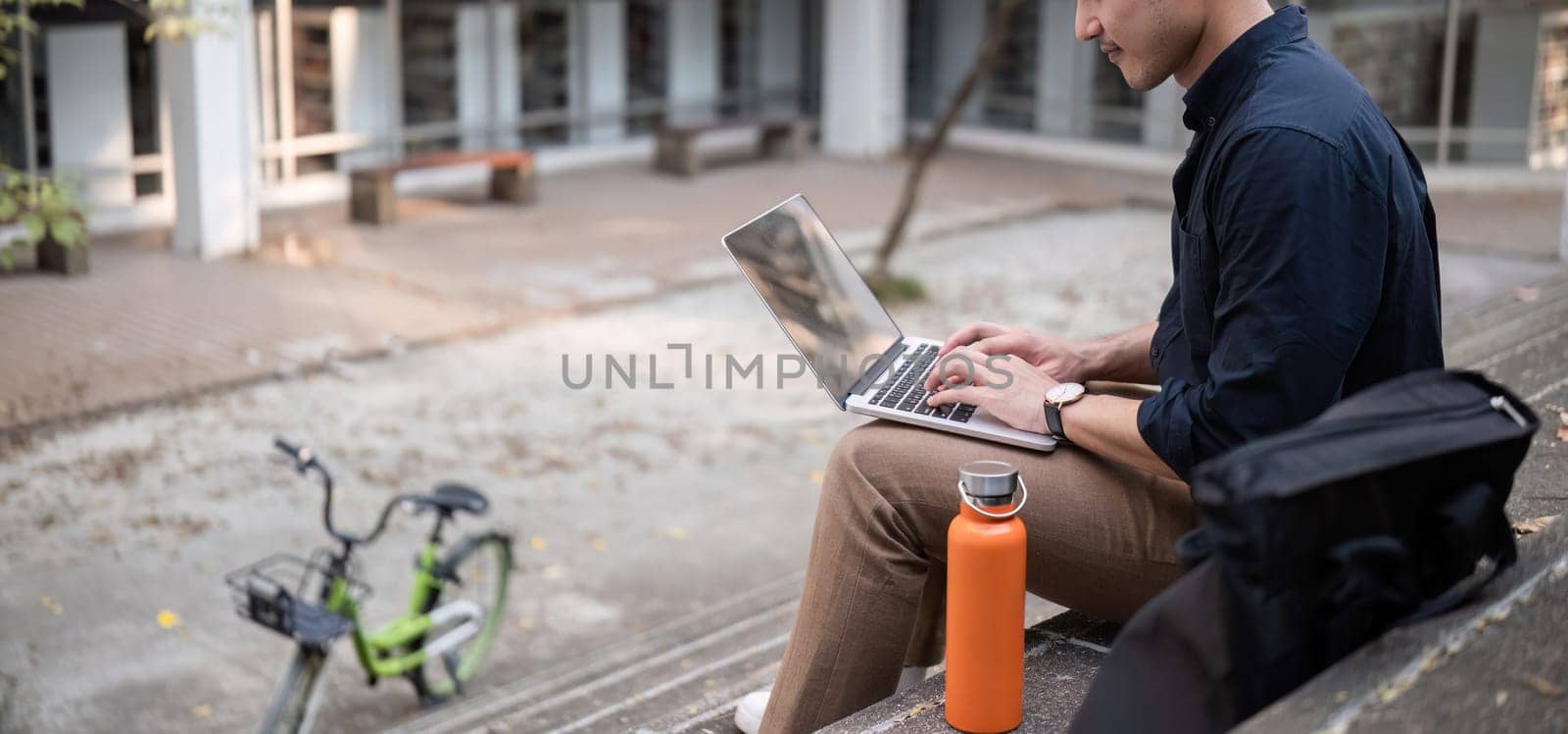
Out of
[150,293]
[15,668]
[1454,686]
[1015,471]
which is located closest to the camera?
[1454,686]

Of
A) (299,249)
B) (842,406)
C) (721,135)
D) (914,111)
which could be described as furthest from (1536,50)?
(842,406)

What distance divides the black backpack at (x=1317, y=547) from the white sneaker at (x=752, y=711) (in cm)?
104

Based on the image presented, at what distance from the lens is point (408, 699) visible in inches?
230

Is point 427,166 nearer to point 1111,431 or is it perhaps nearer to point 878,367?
point 878,367

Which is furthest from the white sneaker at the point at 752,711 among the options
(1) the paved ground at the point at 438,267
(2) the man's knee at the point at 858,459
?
(1) the paved ground at the point at 438,267

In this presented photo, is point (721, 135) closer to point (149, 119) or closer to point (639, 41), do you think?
point (639, 41)

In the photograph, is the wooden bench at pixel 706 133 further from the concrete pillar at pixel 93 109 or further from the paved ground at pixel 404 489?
the paved ground at pixel 404 489

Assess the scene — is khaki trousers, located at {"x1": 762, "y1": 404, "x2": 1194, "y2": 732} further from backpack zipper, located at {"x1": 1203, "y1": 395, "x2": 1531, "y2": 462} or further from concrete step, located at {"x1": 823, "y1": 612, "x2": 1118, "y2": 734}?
backpack zipper, located at {"x1": 1203, "y1": 395, "x2": 1531, "y2": 462}

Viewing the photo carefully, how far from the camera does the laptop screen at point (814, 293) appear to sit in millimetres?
3262

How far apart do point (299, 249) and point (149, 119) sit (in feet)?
7.57

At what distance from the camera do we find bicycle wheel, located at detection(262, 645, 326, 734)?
193 inches

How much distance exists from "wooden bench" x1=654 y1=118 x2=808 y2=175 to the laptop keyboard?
13.9 metres

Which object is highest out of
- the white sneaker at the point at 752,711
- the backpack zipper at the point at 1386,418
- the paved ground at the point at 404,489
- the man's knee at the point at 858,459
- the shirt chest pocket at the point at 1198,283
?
the shirt chest pocket at the point at 1198,283

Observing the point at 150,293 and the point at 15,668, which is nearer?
the point at 15,668
